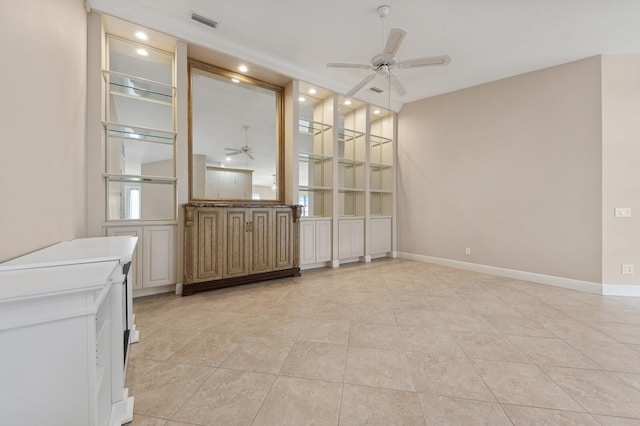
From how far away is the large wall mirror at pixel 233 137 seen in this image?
379 centimetres

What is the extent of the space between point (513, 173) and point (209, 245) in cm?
476

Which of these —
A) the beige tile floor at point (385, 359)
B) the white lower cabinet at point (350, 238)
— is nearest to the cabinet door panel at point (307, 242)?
the white lower cabinet at point (350, 238)

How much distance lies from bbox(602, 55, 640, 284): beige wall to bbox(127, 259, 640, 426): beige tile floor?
23.6 inches

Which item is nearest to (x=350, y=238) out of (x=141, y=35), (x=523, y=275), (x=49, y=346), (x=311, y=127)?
(x=311, y=127)

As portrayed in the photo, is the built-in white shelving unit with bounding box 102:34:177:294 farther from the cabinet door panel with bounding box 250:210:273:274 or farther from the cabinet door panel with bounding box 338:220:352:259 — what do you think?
the cabinet door panel with bounding box 338:220:352:259

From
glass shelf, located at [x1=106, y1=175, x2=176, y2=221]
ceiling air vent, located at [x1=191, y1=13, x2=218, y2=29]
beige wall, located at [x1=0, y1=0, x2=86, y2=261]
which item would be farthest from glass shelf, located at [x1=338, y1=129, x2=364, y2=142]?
beige wall, located at [x1=0, y1=0, x2=86, y2=261]

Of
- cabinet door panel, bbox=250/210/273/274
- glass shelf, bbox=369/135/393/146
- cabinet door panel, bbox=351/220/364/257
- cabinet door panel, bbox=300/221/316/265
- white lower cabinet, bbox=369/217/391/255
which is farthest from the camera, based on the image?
glass shelf, bbox=369/135/393/146

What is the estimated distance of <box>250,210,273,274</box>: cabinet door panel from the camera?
3928mm

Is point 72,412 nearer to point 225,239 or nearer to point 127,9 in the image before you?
point 225,239

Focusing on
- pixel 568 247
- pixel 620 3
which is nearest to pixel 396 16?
pixel 620 3

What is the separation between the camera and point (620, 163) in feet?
11.8

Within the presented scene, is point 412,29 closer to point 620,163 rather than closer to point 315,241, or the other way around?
point 620,163

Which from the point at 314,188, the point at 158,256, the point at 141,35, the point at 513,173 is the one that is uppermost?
the point at 141,35

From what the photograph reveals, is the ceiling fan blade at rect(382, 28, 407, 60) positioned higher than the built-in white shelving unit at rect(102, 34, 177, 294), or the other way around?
the ceiling fan blade at rect(382, 28, 407, 60)
